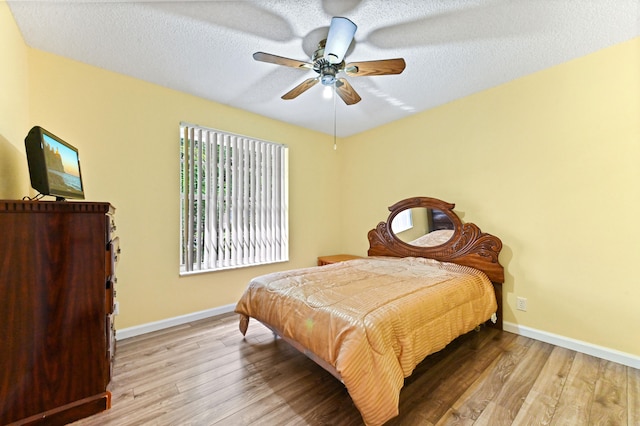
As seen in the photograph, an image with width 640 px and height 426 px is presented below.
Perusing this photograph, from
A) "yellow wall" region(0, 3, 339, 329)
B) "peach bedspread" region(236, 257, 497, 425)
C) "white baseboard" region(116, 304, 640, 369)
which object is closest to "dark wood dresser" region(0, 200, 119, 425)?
"yellow wall" region(0, 3, 339, 329)

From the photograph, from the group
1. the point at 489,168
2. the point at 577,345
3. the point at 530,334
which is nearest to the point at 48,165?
the point at 489,168

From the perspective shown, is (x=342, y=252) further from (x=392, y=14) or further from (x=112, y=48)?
(x=112, y=48)

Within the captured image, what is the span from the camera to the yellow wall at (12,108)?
1546 millimetres

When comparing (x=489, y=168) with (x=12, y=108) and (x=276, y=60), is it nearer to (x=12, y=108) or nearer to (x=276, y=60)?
(x=276, y=60)

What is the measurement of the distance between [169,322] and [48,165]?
1987mm

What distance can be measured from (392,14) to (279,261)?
3.00 meters

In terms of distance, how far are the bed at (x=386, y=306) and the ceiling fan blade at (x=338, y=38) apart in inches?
68.2

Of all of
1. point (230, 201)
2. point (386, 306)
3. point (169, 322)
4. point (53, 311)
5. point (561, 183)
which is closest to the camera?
point (53, 311)

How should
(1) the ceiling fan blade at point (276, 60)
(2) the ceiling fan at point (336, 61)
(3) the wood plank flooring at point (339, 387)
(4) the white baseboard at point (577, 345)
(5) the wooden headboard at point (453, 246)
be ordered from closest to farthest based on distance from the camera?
(3) the wood plank flooring at point (339, 387) → (2) the ceiling fan at point (336, 61) → (1) the ceiling fan blade at point (276, 60) → (4) the white baseboard at point (577, 345) → (5) the wooden headboard at point (453, 246)

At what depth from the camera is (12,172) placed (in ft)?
5.39

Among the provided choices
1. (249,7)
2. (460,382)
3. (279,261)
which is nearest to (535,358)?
(460,382)

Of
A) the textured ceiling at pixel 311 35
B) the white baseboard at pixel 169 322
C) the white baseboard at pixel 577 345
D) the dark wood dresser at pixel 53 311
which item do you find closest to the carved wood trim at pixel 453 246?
the white baseboard at pixel 577 345

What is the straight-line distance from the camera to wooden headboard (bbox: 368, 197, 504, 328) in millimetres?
2580

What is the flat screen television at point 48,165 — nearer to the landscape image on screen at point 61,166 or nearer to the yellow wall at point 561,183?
the landscape image on screen at point 61,166
